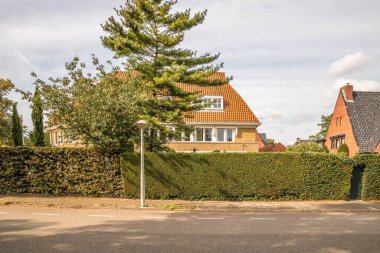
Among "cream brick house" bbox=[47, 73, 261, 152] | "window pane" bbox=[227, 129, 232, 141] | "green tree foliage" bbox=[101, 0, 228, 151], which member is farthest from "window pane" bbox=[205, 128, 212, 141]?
"green tree foliage" bbox=[101, 0, 228, 151]

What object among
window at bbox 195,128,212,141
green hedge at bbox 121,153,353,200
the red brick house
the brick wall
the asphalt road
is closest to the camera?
the asphalt road

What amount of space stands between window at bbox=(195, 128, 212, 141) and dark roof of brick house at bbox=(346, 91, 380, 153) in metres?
17.2

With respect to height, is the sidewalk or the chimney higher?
the chimney

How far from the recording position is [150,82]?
51.7ft

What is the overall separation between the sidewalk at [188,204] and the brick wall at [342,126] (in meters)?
22.3

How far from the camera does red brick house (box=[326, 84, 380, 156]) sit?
3378cm

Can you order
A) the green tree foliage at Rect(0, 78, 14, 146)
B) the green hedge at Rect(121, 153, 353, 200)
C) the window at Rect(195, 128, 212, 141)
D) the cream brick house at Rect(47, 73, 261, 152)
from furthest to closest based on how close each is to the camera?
1. the window at Rect(195, 128, 212, 141)
2. the cream brick house at Rect(47, 73, 261, 152)
3. the green tree foliage at Rect(0, 78, 14, 146)
4. the green hedge at Rect(121, 153, 353, 200)

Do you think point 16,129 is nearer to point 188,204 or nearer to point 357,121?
point 188,204

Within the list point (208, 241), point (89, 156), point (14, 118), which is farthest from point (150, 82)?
point (14, 118)

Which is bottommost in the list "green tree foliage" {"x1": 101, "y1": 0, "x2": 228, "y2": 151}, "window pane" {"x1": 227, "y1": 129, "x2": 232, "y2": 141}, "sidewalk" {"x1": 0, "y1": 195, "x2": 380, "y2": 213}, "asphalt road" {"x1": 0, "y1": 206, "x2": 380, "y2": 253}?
"sidewalk" {"x1": 0, "y1": 195, "x2": 380, "y2": 213}

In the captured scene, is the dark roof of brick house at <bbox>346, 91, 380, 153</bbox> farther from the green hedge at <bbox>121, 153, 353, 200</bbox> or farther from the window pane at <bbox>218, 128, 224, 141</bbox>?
the green hedge at <bbox>121, 153, 353, 200</bbox>

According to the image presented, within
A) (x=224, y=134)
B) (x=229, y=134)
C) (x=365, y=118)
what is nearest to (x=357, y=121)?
(x=365, y=118)

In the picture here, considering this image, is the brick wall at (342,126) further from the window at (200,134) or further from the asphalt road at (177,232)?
the asphalt road at (177,232)

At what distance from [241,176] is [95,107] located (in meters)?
7.98
